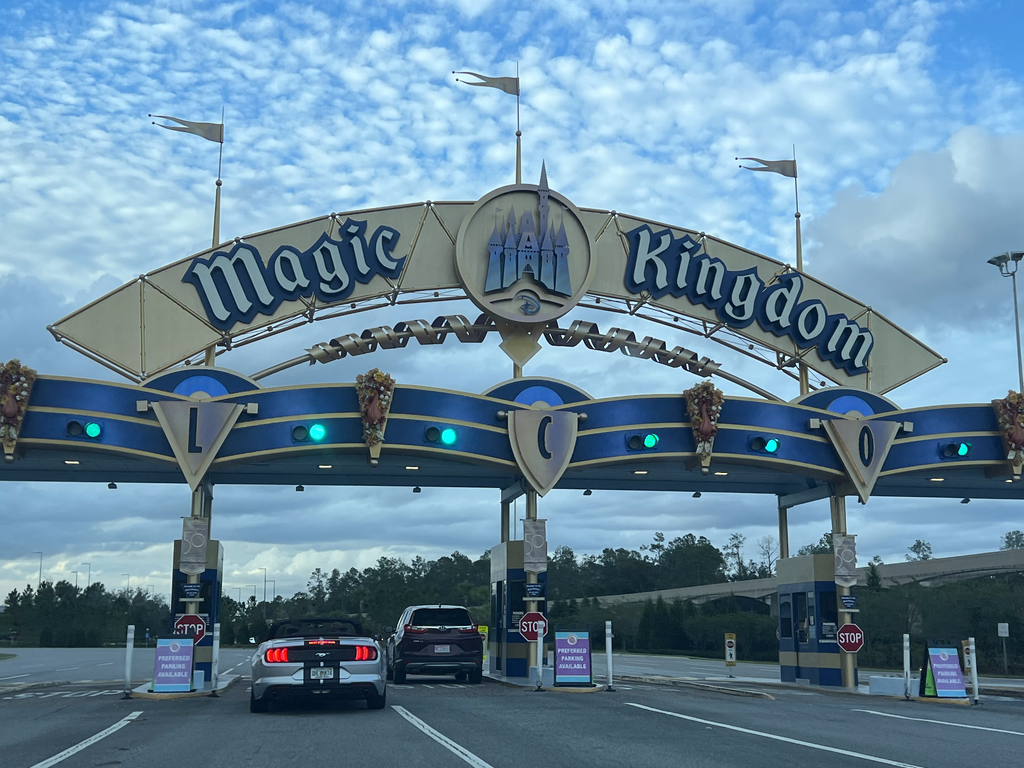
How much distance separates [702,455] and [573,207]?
7.74m

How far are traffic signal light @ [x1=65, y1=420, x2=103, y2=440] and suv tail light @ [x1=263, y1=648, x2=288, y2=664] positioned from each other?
10.6 metres

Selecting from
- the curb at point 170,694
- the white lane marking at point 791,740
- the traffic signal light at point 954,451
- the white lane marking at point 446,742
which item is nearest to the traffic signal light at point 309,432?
the curb at point 170,694

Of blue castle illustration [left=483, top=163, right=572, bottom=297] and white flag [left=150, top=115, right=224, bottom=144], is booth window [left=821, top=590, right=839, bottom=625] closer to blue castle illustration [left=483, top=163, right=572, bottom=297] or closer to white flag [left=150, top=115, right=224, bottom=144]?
blue castle illustration [left=483, top=163, right=572, bottom=297]

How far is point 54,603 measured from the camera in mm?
104562

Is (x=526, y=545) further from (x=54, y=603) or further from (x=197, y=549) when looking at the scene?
(x=54, y=603)

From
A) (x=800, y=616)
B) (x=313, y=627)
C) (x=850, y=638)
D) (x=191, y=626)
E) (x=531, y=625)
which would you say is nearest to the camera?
(x=313, y=627)

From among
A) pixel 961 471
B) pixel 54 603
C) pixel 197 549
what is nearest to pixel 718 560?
pixel 54 603

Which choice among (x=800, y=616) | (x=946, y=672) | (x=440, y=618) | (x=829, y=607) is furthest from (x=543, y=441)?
(x=946, y=672)

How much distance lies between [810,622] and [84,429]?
18645mm

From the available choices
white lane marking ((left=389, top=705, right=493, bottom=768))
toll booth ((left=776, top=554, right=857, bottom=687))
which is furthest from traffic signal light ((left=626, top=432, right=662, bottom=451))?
white lane marking ((left=389, top=705, right=493, bottom=768))

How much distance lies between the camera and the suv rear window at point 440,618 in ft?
81.1

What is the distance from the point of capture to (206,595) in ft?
83.6

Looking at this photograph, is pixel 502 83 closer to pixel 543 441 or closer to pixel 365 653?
pixel 543 441

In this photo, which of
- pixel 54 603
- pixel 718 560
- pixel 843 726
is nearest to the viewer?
pixel 843 726
